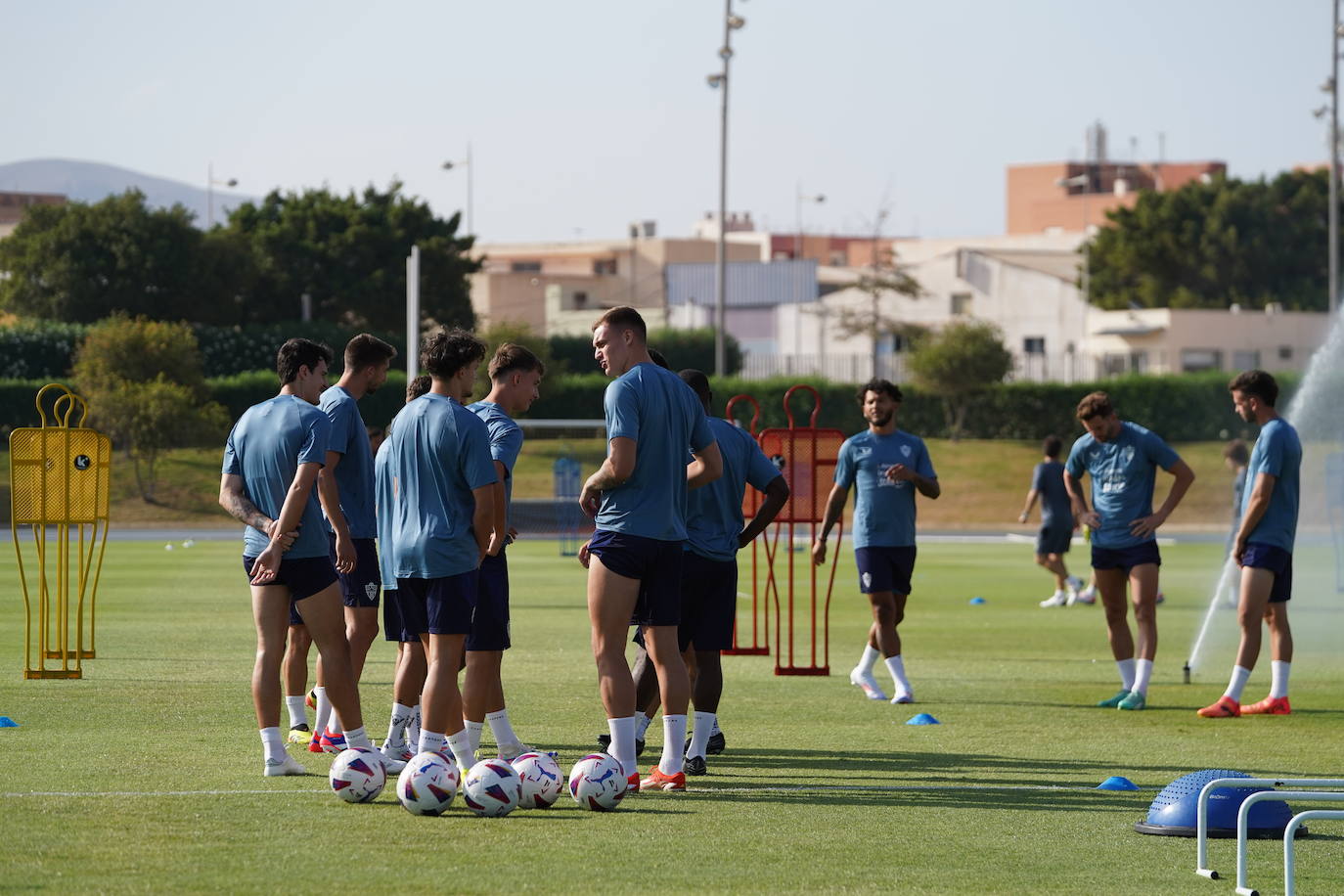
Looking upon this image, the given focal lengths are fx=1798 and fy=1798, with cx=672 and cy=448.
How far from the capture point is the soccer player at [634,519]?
8500mm

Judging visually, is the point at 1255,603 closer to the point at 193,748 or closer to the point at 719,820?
the point at 719,820

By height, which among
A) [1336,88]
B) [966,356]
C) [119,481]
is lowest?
[119,481]

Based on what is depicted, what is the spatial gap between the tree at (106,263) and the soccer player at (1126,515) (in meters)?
53.4

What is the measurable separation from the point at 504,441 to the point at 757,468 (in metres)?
1.80

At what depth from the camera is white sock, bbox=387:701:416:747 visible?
9.10 m

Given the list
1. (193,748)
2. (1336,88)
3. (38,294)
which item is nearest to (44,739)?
(193,748)

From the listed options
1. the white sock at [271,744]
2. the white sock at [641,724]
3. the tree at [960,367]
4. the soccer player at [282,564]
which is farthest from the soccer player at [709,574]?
the tree at [960,367]

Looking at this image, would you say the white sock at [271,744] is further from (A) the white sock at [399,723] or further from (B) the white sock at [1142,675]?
(B) the white sock at [1142,675]

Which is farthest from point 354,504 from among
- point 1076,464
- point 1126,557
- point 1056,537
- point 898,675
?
point 1056,537

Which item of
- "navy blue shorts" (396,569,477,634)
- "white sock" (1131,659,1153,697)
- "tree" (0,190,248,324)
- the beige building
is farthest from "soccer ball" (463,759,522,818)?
the beige building

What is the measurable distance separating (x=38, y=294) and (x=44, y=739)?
5585cm

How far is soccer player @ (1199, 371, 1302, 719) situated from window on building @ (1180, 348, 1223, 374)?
60.1 meters

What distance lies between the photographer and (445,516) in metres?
8.40

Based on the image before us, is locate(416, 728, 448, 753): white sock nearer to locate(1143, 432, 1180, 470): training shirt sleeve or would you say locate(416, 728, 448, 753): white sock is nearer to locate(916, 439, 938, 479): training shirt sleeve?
locate(916, 439, 938, 479): training shirt sleeve
